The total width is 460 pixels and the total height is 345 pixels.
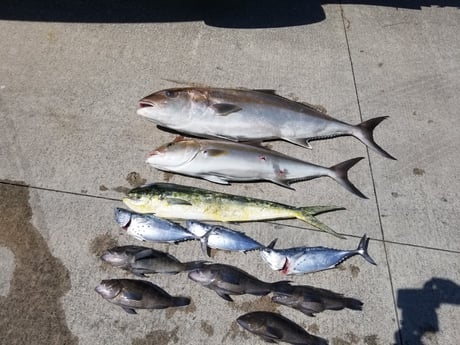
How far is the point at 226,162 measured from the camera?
3670 millimetres

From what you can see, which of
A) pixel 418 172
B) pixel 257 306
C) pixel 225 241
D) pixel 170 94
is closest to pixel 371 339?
pixel 257 306

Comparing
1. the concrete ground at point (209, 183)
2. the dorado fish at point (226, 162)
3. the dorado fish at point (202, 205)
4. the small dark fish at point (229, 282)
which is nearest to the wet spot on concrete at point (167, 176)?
the concrete ground at point (209, 183)

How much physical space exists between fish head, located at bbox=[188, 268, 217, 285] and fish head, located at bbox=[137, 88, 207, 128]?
1390 mm

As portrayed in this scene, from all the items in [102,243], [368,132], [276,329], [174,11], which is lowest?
[276,329]

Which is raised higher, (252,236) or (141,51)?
(141,51)

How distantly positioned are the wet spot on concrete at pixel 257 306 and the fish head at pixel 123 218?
3.51ft

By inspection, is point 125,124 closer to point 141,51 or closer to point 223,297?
point 141,51

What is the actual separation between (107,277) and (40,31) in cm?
327

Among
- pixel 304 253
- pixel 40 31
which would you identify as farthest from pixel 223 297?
pixel 40 31

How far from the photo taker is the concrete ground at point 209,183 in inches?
127

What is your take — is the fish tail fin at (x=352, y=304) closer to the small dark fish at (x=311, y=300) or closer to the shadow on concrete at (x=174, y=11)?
the small dark fish at (x=311, y=300)

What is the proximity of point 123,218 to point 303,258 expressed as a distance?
4.93ft

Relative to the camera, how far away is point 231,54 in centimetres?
500

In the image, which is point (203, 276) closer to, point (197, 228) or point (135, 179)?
point (197, 228)
